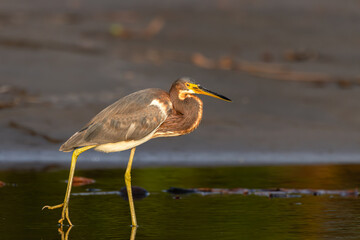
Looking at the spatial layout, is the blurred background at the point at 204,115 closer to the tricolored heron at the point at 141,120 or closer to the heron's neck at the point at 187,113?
the tricolored heron at the point at 141,120

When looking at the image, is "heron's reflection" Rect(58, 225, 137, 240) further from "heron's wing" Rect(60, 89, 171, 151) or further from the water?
"heron's wing" Rect(60, 89, 171, 151)

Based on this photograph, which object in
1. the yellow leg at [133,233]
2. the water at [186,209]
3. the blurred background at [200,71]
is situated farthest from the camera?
the blurred background at [200,71]

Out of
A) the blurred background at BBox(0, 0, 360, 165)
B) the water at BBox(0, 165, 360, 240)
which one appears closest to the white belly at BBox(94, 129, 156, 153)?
the water at BBox(0, 165, 360, 240)

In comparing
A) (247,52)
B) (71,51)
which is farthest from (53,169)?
(247,52)

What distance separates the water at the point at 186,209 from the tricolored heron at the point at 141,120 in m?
0.40

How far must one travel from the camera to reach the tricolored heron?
25.0 feet

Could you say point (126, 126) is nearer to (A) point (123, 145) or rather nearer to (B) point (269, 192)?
(A) point (123, 145)

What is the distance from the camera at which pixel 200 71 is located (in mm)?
16125

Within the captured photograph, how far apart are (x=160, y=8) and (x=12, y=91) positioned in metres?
7.05

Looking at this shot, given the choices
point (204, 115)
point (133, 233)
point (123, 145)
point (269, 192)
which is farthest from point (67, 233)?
point (204, 115)

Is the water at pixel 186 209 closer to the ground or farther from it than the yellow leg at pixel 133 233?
farther from it

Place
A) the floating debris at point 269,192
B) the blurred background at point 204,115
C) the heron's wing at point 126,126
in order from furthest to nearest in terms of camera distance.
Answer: the floating debris at point 269,192
the heron's wing at point 126,126
the blurred background at point 204,115

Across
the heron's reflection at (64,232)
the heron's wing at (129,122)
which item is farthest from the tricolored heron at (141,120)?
the heron's reflection at (64,232)

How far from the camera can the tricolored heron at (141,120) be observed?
7.62 m
